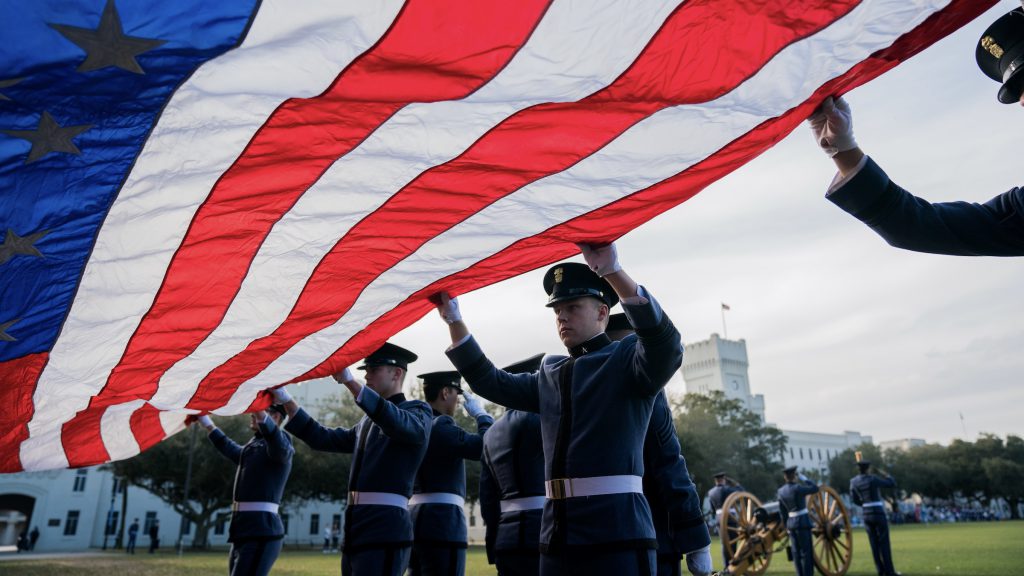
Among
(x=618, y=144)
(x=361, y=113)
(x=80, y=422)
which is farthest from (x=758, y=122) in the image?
(x=80, y=422)

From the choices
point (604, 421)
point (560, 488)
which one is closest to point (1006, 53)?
point (604, 421)

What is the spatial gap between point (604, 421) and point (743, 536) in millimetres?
9809

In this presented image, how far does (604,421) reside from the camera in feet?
9.27

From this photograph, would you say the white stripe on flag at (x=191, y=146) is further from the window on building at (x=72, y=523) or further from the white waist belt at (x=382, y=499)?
the window on building at (x=72, y=523)

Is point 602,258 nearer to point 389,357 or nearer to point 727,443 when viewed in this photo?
point 389,357

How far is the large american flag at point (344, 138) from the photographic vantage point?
6.70 feet

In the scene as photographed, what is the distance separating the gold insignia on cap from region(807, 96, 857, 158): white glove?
378 millimetres

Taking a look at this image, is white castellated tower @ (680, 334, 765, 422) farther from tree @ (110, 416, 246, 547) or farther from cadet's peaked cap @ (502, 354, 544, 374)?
cadet's peaked cap @ (502, 354, 544, 374)

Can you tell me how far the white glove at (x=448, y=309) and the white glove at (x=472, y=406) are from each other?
2.46 meters

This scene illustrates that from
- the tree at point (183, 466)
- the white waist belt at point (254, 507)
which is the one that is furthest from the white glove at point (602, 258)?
the tree at point (183, 466)

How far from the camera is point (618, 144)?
279 centimetres

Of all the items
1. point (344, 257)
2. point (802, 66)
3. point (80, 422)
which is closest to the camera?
point (802, 66)

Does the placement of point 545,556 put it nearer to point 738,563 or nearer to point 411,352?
point 411,352

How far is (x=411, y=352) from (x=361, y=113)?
3.14m
